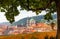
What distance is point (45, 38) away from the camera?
37.9 ft

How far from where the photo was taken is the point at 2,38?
11.4m

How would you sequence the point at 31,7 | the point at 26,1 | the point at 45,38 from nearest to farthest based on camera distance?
the point at 26,1 < the point at 31,7 < the point at 45,38

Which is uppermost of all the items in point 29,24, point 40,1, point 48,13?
point 40,1

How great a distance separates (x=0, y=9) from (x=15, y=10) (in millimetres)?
1288

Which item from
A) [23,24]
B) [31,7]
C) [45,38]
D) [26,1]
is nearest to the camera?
[26,1]

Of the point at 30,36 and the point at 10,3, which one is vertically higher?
the point at 10,3

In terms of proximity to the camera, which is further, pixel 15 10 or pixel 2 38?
pixel 2 38

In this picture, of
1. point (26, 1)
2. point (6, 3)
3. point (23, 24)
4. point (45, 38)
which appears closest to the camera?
point (6, 3)

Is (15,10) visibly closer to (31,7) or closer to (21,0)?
(21,0)

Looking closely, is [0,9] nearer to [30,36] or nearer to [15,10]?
[15,10]

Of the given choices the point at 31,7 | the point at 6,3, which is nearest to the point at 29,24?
the point at 31,7

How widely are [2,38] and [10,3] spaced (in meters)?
2.73

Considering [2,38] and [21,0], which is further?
[2,38]

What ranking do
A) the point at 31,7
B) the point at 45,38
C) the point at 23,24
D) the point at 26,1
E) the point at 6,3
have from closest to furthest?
the point at 6,3 < the point at 26,1 < the point at 31,7 < the point at 45,38 < the point at 23,24
